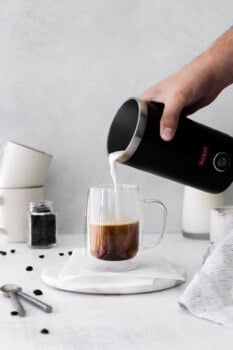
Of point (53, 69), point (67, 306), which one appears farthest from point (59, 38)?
point (67, 306)

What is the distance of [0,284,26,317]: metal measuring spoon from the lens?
35.3 inches

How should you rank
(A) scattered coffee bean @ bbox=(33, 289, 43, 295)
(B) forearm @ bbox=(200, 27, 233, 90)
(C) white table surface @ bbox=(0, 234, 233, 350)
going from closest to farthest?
(C) white table surface @ bbox=(0, 234, 233, 350) < (A) scattered coffee bean @ bbox=(33, 289, 43, 295) < (B) forearm @ bbox=(200, 27, 233, 90)

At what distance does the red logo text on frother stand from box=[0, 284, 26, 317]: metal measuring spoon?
0.37 meters

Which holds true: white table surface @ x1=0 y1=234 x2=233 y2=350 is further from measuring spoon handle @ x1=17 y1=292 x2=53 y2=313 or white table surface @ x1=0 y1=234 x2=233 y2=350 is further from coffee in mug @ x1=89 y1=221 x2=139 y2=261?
coffee in mug @ x1=89 y1=221 x2=139 y2=261

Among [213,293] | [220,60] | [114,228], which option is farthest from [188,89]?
[213,293]

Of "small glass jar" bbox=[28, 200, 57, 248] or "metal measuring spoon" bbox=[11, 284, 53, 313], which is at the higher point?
"small glass jar" bbox=[28, 200, 57, 248]

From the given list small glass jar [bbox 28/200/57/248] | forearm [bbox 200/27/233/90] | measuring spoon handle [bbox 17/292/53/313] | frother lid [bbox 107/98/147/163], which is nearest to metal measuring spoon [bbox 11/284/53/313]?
measuring spoon handle [bbox 17/292/53/313]

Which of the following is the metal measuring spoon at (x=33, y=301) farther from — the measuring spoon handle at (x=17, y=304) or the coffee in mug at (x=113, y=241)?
the coffee in mug at (x=113, y=241)

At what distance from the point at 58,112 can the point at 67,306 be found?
0.72m

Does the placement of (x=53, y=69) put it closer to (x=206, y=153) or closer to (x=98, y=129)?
(x=98, y=129)

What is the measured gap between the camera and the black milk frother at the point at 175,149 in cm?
104

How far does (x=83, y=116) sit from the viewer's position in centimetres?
157

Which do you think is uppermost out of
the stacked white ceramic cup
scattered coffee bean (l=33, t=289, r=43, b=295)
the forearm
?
the forearm

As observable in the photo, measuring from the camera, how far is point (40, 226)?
1.39 meters
